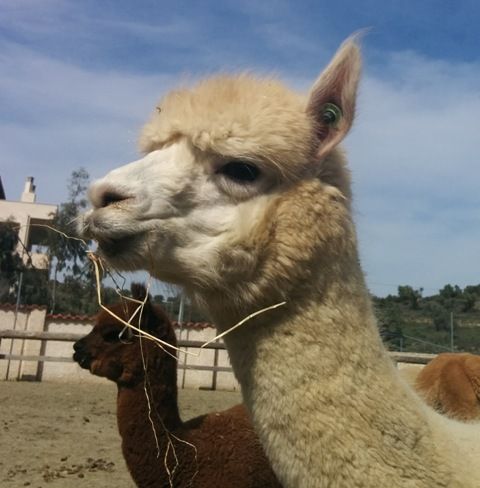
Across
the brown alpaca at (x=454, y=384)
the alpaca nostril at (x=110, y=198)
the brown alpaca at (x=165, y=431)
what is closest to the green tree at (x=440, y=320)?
the brown alpaca at (x=454, y=384)

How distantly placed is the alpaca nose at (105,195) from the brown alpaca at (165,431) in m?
1.59

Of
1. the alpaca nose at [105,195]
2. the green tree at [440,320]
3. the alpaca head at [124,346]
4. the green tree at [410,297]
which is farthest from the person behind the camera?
the green tree at [410,297]

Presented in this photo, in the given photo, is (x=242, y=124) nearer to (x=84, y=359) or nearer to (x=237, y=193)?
(x=237, y=193)

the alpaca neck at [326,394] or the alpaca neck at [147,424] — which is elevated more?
Answer: the alpaca neck at [326,394]

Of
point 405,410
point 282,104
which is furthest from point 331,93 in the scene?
point 405,410

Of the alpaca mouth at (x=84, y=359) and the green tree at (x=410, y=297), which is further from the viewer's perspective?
the green tree at (x=410, y=297)

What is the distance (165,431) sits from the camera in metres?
3.59

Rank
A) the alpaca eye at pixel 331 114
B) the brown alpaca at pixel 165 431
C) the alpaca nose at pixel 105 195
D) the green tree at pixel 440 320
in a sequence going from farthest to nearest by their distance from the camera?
the green tree at pixel 440 320
the brown alpaca at pixel 165 431
the alpaca eye at pixel 331 114
the alpaca nose at pixel 105 195

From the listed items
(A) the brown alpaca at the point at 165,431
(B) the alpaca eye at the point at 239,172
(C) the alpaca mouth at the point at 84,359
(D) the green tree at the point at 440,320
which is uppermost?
(D) the green tree at the point at 440,320

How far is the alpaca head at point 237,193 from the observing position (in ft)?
6.60

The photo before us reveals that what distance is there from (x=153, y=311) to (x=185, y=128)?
8.03ft

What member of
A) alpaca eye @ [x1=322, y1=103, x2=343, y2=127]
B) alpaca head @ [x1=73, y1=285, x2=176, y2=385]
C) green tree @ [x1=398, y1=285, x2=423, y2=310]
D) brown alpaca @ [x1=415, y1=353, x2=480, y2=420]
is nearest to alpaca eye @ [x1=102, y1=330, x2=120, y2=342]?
alpaca head @ [x1=73, y1=285, x2=176, y2=385]

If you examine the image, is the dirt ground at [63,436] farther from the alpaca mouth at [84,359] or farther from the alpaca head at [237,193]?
the alpaca head at [237,193]

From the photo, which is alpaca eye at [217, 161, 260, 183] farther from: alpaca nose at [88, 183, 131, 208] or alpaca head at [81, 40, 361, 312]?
alpaca nose at [88, 183, 131, 208]
